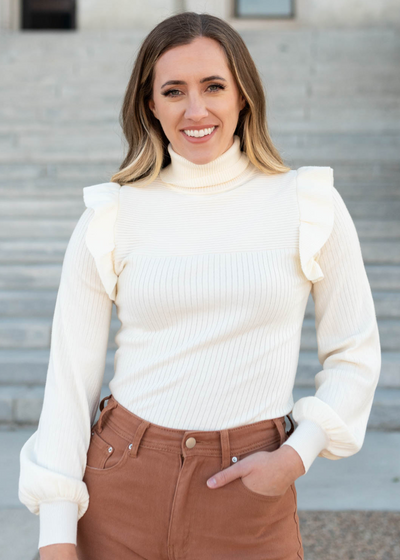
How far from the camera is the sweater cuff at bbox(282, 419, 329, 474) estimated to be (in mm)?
1424

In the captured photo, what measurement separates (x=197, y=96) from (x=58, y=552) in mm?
1087

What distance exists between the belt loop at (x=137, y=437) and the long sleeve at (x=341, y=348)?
13.6 inches

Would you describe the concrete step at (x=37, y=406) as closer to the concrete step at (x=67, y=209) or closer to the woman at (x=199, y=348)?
the concrete step at (x=67, y=209)

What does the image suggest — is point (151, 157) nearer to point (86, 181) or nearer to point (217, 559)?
point (217, 559)

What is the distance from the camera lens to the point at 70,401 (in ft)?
5.06

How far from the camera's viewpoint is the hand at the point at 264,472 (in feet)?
4.52

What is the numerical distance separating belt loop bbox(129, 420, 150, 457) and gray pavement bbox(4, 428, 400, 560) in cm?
131

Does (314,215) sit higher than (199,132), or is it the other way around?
(199,132)

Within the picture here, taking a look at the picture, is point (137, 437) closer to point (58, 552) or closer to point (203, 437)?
point (203, 437)

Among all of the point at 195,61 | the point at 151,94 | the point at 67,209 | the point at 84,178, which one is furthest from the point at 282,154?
the point at 195,61

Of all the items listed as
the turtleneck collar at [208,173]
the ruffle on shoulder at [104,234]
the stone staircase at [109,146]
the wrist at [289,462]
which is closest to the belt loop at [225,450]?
the wrist at [289,462]

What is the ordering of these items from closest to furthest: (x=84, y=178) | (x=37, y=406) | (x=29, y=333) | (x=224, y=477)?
(x=224, y=477) → (x=37, y=406) → (x=29, y=333) → (x=84, y=178)

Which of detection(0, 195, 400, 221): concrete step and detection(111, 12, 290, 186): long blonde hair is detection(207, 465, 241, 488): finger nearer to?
detection(111, 12, 290, 186): long blonde hair

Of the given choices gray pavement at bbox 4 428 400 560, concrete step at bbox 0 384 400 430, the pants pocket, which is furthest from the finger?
concrete step at bbox 0 384 400 430
